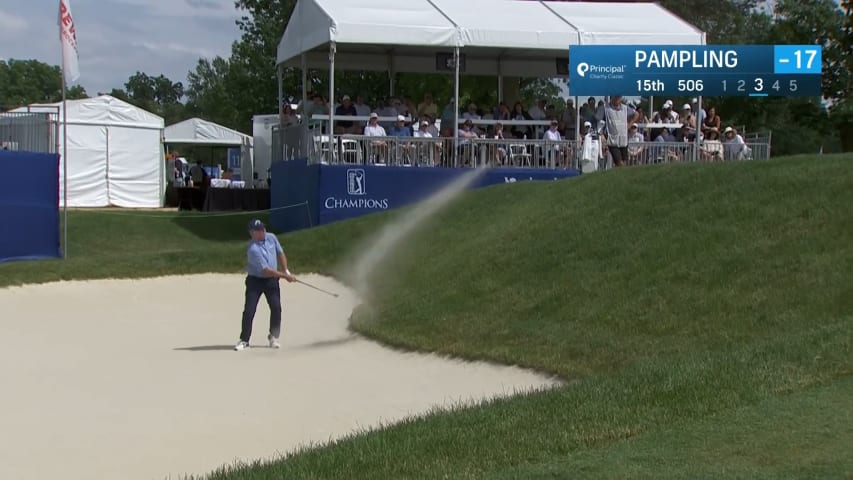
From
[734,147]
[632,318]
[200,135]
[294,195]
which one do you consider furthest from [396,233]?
[200,135]

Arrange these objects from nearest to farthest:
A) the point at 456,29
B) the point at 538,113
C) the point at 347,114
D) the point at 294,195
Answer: the point at 456,29 < the point at 347,114 < the point at 294,195 < the point at 538,113

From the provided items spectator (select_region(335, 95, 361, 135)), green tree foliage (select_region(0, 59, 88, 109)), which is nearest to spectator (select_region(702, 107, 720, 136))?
spectator (select_region(335, 95, 361, 135))

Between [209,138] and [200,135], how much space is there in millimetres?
437

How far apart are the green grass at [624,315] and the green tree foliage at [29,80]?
138839 mm

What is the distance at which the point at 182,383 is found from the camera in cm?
1372

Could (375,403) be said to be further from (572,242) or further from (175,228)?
(175,228)

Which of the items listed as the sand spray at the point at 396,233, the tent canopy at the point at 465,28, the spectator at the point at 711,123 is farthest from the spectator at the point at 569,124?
the spectator at the point at 711,123

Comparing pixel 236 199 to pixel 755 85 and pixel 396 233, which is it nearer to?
pixel 396 233

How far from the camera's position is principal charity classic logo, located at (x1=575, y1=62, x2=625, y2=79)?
2755 centimetres

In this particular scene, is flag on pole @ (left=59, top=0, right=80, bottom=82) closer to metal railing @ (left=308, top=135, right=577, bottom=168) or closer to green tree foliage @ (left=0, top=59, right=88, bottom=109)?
metal railing @ (left=308, top=135, right=577, bottom=168)

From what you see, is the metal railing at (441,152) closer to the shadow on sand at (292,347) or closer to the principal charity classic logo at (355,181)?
the principal charity classic logo at (355,181)

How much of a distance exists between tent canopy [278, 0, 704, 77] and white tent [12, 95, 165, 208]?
11278mm

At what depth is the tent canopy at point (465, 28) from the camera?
27922 mm

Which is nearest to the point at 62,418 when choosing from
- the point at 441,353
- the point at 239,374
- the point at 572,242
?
the point at 239,374
